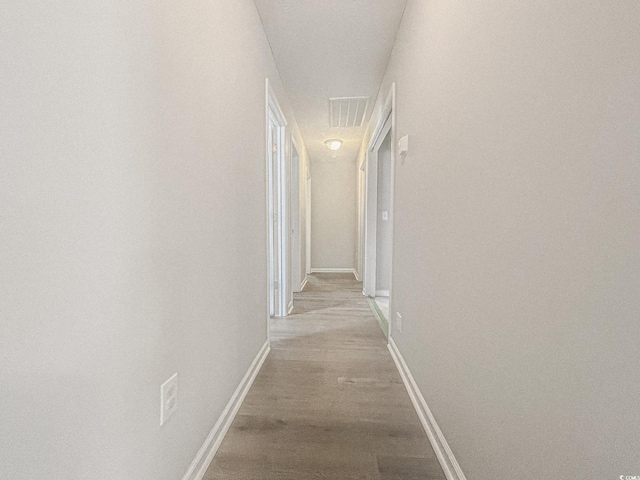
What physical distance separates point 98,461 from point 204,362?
46 cm

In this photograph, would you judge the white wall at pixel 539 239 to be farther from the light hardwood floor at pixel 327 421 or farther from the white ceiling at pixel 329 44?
the white ceiling at pixel 329 44

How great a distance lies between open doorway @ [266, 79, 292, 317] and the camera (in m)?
2.60

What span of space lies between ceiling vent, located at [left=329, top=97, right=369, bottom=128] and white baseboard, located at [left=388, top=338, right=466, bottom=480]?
8.63 ft

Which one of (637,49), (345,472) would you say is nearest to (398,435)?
(345,472)

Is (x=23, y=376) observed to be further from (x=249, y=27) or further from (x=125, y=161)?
(x=249, y=27)

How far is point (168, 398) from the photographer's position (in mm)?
834

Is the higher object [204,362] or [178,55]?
[178,55]

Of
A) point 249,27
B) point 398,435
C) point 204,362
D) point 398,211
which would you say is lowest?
point 398,435

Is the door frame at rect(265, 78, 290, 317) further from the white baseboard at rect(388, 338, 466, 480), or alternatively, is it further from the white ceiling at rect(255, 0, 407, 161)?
the white baseboard at rect(388, 338, 466, 480)

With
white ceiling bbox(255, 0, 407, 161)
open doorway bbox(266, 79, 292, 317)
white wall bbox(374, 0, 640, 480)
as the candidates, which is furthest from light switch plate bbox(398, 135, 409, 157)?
open doorway bbox(266, 79, 292, 317)

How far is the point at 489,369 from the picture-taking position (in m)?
0.79

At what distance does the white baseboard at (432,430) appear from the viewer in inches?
38.7

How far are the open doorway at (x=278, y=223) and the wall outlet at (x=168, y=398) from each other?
165 cm

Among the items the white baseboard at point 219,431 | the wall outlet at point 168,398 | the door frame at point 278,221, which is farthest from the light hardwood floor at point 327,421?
the door frame at point 278,221
